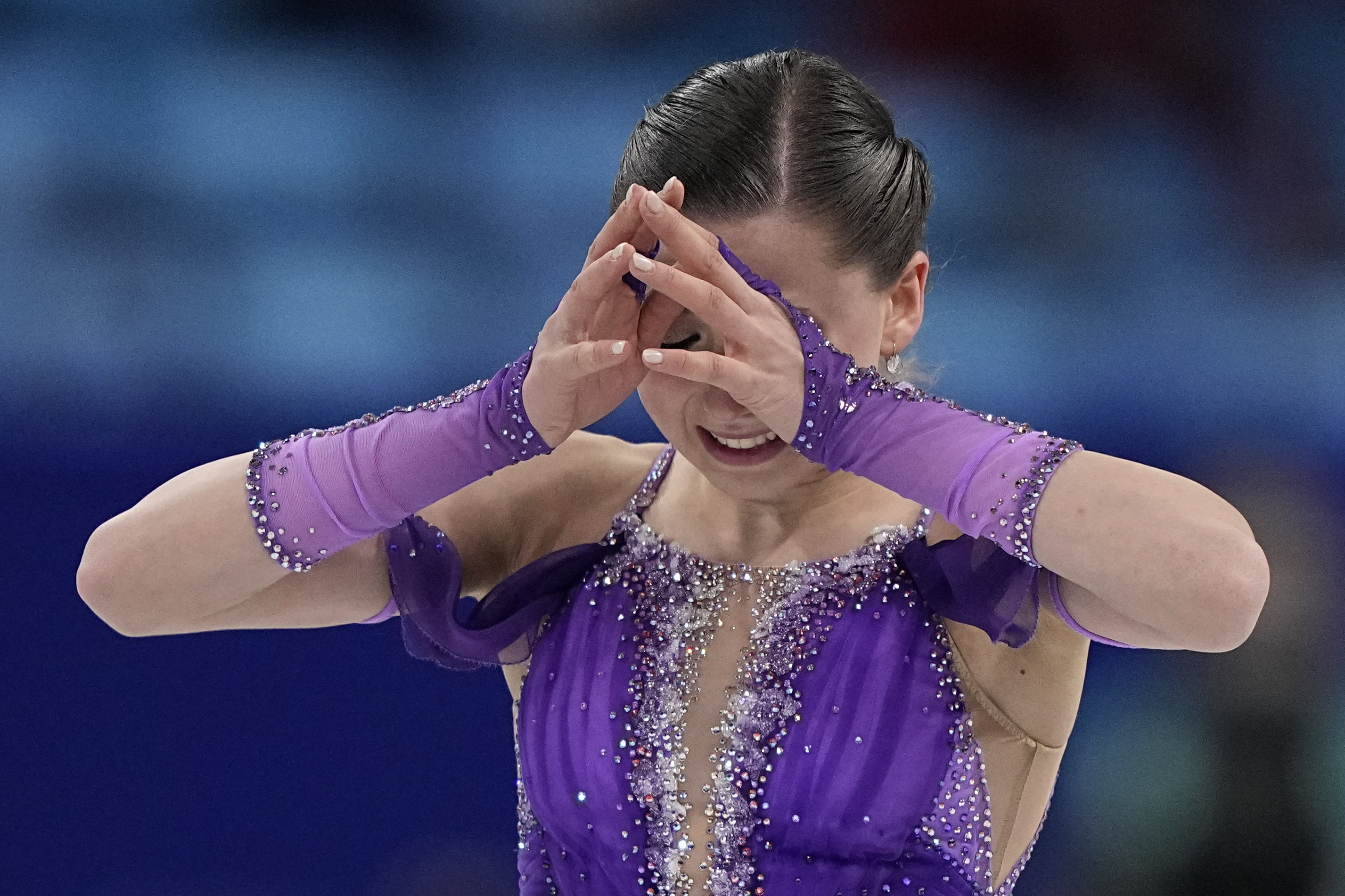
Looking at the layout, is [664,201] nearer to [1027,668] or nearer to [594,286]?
[594,286]

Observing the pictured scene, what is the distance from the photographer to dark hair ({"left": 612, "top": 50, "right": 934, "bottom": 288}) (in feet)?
4.07

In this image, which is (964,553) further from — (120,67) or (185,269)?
(120,67)

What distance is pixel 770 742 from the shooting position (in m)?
1.30

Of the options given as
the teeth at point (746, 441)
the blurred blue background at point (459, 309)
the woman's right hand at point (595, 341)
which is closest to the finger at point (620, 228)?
the woman's right hand at point (595, 341)

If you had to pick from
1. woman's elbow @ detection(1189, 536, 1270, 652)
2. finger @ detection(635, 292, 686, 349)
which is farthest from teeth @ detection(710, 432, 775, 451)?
woman's elbow @ detection(1189, 536, 1270, 652)

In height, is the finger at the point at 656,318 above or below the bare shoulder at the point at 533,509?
above

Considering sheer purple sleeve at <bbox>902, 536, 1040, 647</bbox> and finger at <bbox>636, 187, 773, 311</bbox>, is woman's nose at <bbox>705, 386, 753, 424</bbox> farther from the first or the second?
sheer purple sleeve at <bbox>902, 536, 1040, 647</bbox>

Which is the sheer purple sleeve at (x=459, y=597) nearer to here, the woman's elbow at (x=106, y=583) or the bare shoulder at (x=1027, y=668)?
the woman's elbow at (x=106, y=583)

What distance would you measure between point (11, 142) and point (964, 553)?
174cm

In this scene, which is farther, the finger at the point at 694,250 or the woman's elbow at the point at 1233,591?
the finger at the point at 694,250

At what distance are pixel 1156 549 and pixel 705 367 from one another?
1.21 feet

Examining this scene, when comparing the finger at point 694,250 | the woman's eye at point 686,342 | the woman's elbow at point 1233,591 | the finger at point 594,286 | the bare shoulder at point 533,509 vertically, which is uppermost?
the finger at point 694,250

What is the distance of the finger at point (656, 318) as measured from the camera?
48.5 inches

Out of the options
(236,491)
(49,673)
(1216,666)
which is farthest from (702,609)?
(49,673)
